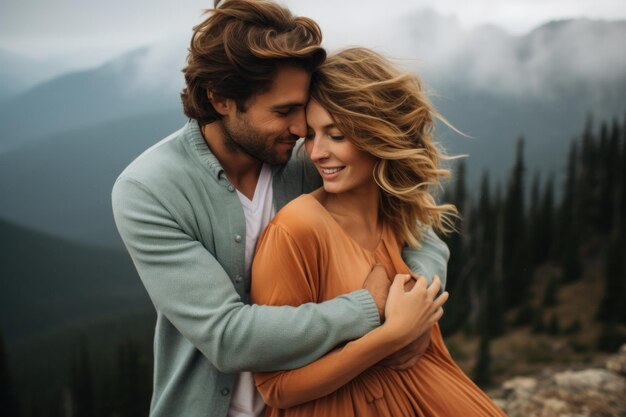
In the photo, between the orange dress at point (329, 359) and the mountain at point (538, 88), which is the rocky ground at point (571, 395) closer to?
the orange dress at point (329, 359)

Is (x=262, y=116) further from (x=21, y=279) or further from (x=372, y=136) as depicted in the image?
(x=21, y=279)

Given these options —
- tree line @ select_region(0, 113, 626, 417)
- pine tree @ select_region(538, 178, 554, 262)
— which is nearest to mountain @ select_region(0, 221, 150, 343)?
tree line @ select_region(0, 113, 626, 417)

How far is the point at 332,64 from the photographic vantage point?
2404mm

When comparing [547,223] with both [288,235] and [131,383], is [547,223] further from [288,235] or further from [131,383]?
[288,235]

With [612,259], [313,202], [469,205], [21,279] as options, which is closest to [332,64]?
[313,202]

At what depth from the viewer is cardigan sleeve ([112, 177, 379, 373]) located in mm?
2006

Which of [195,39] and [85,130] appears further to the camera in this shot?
[85,130]

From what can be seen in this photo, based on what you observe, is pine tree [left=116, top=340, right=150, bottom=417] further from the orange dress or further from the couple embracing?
the orange dress

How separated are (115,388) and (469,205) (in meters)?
21.3

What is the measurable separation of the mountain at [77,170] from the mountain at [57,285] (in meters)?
1.36

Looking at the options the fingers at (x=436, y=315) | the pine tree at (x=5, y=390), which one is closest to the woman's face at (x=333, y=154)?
the fingers at (x=436, y=315)

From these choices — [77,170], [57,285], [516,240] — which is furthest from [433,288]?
[57,285]

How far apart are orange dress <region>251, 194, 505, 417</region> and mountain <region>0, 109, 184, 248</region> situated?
26.4 meters

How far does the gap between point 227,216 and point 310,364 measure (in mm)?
731
